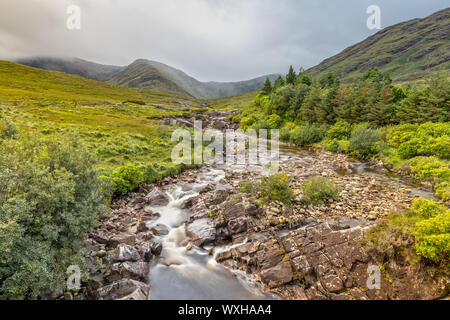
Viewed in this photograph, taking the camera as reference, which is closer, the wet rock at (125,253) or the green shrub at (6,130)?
the wet rock at (125,253)

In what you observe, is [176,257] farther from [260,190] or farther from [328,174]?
[328,174]

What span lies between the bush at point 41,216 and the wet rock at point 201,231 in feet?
22.3

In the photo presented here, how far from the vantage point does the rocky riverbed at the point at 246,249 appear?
10070 millimetres

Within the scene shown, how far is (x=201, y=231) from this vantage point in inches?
611

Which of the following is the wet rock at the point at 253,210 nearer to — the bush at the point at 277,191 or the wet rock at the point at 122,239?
the bush at the point at 277,191

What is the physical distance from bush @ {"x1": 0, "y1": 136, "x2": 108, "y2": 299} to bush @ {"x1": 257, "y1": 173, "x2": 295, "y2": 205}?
1203 centimetres

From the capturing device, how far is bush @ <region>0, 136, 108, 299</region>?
7742mm

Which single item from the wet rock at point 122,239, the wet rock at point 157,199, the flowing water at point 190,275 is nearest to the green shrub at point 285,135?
the wet rock at point 157,199

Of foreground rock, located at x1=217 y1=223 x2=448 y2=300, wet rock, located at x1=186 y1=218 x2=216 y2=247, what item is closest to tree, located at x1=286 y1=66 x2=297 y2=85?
wet rock, located at x1=186 y1=218 x2=216 y2=247

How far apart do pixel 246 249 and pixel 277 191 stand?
227 inches

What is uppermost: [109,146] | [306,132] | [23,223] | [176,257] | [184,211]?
[306,132]
